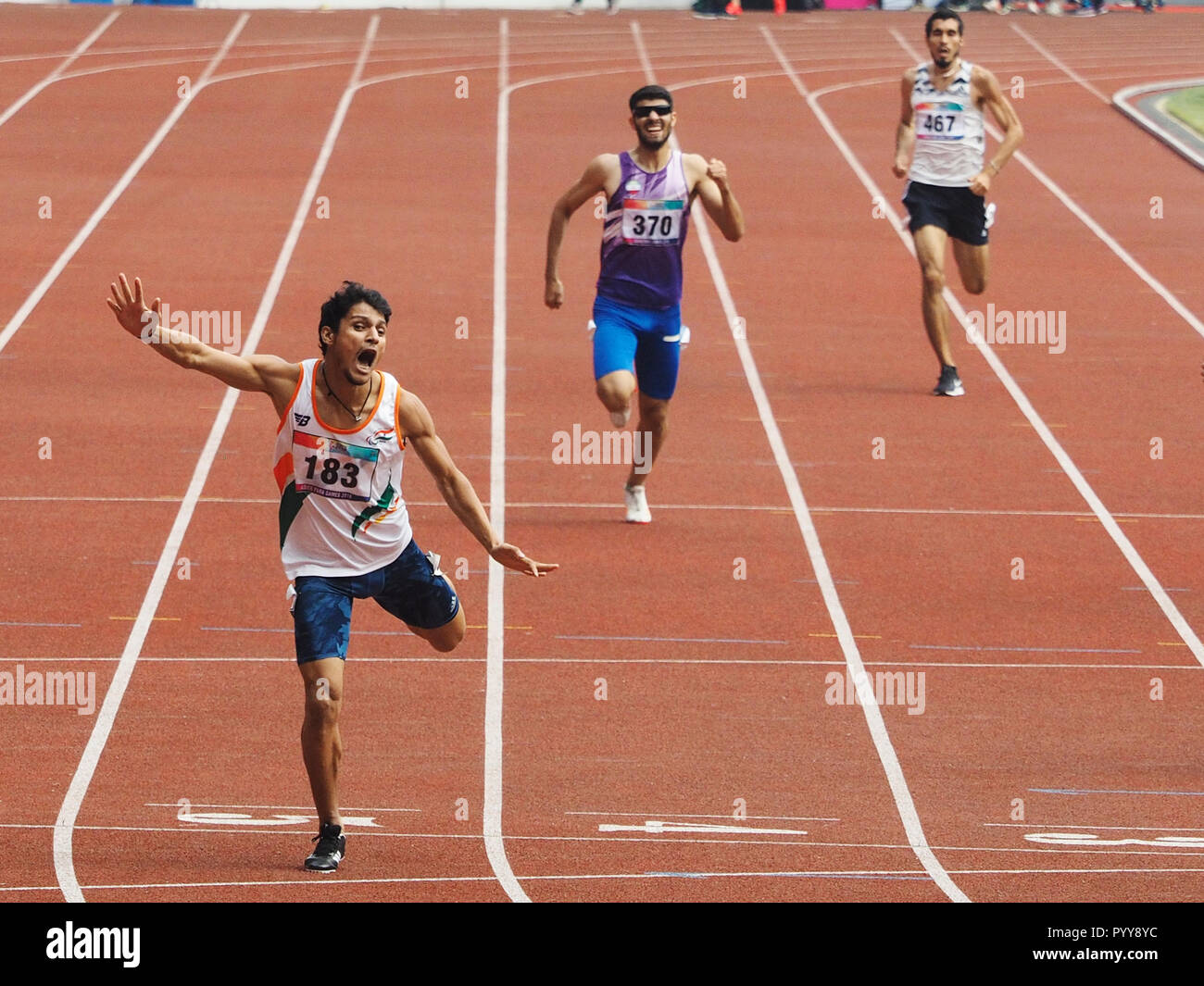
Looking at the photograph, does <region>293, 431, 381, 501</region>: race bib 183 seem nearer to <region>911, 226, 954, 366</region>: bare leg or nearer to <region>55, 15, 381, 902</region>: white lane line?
<region>55, 15, 381, 902</region>: white lane line

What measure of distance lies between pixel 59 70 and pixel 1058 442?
46.7ft

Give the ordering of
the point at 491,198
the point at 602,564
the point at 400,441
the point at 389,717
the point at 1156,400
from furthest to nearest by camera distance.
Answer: the point at 491,198 → the point at 1156,400 → the point at 602,564 → the point at 389,717 → the point at 400,441

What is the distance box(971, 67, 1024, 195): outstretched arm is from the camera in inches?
493

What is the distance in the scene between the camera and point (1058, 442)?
12414mm

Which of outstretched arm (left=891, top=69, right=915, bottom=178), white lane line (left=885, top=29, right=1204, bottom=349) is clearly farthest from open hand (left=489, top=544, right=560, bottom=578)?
white lane line (left=885, top=29, right=1204, bottom=349)

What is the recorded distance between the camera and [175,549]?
10.2 metres

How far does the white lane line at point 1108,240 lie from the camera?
1576 cm

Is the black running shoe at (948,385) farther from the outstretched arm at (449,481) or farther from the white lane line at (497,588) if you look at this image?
the outstretched arm at (449,481)

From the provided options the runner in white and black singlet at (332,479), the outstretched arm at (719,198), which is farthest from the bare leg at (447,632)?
the outstretched arm at (719,198)

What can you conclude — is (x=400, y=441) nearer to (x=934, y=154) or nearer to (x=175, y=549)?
(x=175, y=549)

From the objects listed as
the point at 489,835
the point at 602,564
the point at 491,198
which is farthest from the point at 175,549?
the point at 491,198

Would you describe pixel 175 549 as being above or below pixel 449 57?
below

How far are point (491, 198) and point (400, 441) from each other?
491 inches

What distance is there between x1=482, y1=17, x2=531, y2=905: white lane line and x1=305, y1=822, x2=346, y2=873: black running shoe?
1.57ft
